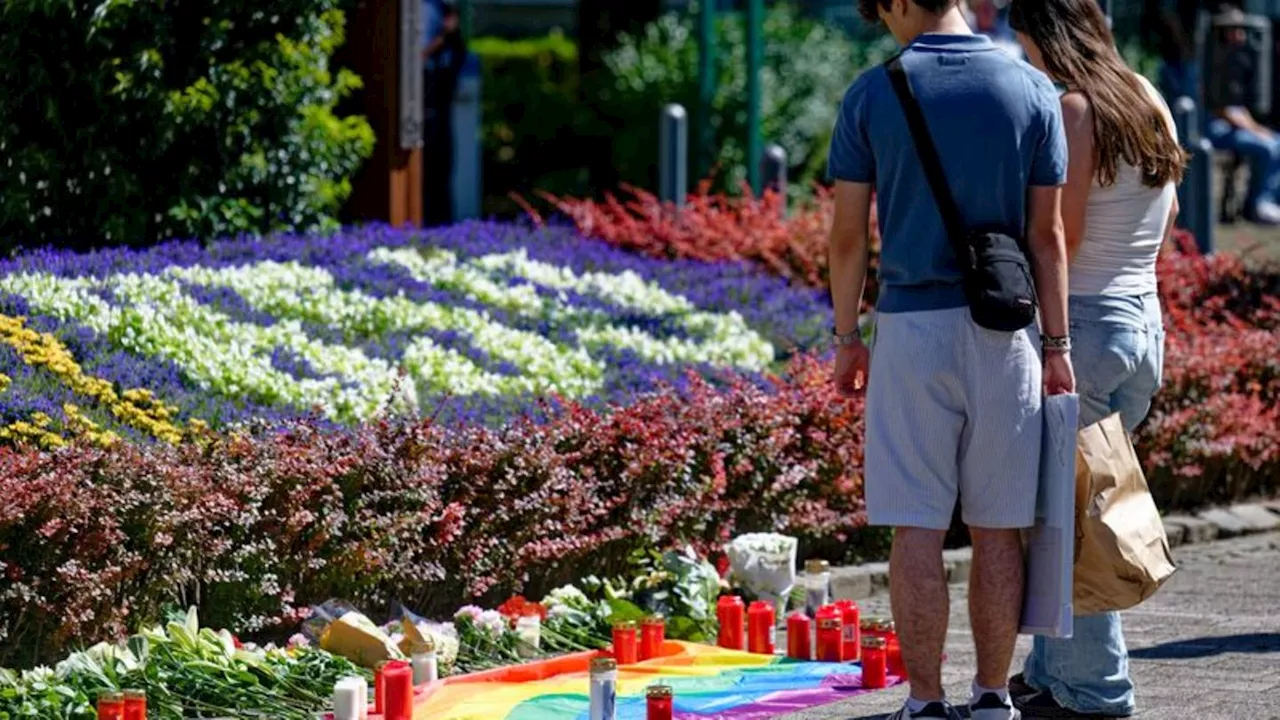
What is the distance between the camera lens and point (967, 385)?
5.70 metres


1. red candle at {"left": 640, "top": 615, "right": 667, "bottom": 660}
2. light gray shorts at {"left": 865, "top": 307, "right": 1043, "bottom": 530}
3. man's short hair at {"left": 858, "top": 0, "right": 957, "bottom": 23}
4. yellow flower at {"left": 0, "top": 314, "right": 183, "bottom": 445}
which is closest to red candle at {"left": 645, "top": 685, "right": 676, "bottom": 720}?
light gray shorts at {"left": 865, "top": 307, "right": 1043, "bottom": 530}

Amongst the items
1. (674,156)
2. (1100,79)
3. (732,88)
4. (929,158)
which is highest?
(1100,79)

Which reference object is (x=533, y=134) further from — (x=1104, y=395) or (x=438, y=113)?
(x=1104, y=395)

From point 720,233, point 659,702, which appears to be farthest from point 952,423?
point 720,233

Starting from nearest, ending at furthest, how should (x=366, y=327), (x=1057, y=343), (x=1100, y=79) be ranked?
(x=1057, y=343) → (x=1100, y=79) → (x=366, y=327)

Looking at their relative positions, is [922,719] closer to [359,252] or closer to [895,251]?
[895,251]

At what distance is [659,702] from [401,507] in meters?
1.65

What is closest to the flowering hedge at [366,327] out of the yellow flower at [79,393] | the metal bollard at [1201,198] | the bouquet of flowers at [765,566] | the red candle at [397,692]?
the yellow flower at [79,393]

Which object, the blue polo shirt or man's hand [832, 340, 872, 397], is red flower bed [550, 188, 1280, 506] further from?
the blue polo shirt

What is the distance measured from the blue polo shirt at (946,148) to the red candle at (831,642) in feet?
5.70

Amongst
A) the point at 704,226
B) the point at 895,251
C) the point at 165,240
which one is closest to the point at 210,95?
the point at 165,240

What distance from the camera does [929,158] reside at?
5.65 meters

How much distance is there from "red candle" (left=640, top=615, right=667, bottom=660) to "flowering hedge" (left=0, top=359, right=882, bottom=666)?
24.7 inches

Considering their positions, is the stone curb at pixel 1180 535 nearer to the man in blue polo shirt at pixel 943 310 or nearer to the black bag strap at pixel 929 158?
the man in blue polo shirt at pixel 943 310
